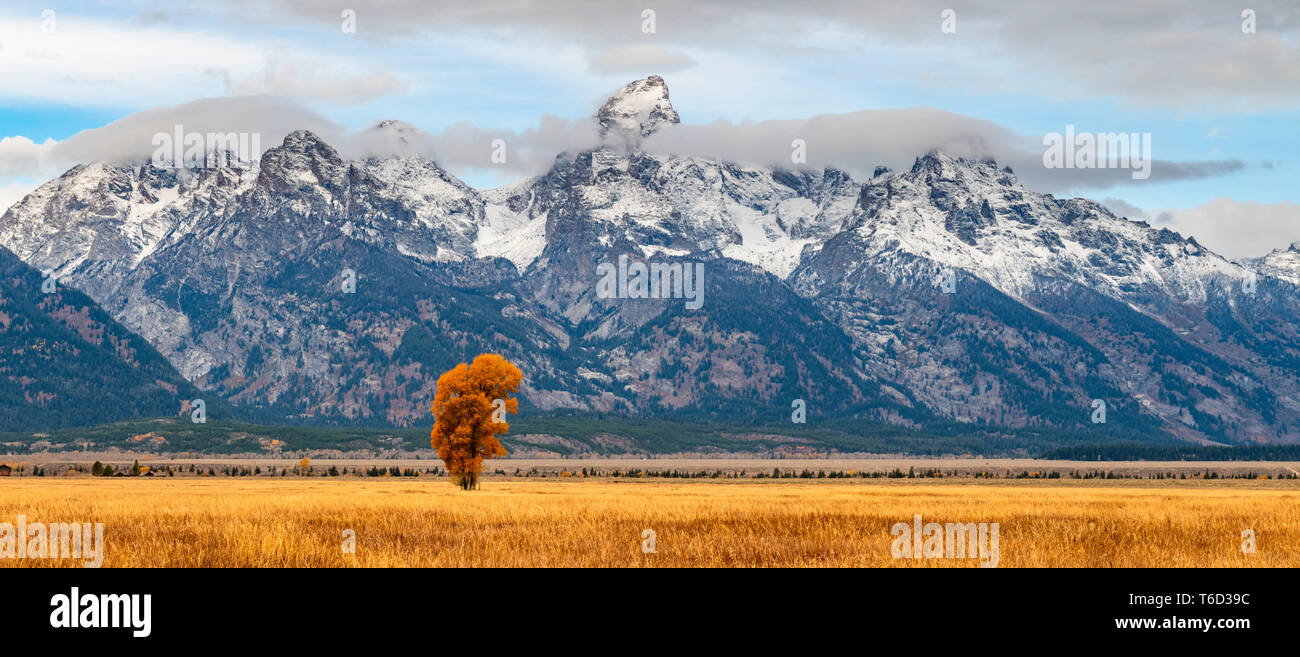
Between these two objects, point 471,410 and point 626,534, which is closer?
point 626,534

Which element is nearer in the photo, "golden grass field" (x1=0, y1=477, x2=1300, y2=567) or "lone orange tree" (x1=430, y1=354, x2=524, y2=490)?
"golden grass field" (x1=0, y1=477, x2=1300, y2=567)

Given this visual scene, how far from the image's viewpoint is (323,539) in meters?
39.3

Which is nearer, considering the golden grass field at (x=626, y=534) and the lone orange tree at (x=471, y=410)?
the golden grass field at (x=626, y=534)

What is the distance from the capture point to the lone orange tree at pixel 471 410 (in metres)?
109

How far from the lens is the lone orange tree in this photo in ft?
357

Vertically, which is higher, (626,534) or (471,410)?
(626,534)

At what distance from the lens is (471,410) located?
109 meters
